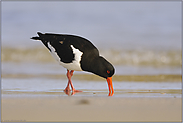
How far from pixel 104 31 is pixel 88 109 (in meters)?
12.2

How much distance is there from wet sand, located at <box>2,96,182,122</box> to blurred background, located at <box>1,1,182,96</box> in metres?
3.69

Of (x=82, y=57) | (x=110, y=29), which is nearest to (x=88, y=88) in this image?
(x=82, y=57)

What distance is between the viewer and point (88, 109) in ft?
15.8

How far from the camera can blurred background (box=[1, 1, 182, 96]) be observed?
10.7 m

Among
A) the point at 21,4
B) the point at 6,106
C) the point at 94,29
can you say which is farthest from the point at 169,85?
the point at 21,4

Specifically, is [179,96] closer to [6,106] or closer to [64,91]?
[64,91]

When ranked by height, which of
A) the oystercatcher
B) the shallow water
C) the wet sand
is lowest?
the shallow water

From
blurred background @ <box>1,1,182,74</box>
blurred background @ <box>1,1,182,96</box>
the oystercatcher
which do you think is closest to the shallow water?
the oystercatcher

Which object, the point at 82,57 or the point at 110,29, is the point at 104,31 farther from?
the point at 82,57

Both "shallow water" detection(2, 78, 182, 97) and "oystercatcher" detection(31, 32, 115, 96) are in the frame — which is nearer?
"shallow water" detection(2, 78, 182, 97)

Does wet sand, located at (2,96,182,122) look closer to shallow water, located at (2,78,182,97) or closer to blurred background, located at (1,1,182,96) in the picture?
shallow water, located at (2,78,182,97)

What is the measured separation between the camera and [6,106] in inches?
195

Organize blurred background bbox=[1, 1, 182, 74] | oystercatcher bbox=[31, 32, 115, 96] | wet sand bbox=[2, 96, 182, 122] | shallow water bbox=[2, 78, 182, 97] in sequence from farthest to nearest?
blurred background bbox=[1, 1, 182, 74], oystercatcher bbox=[31, 32, 115, 96], shallow water bbox=[2, 78, 182, 97], wet sand bbox=[2, 96, 182, 122]

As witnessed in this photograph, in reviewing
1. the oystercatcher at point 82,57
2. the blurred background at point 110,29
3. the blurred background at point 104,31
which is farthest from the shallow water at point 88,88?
the blurred background at point 110,29
